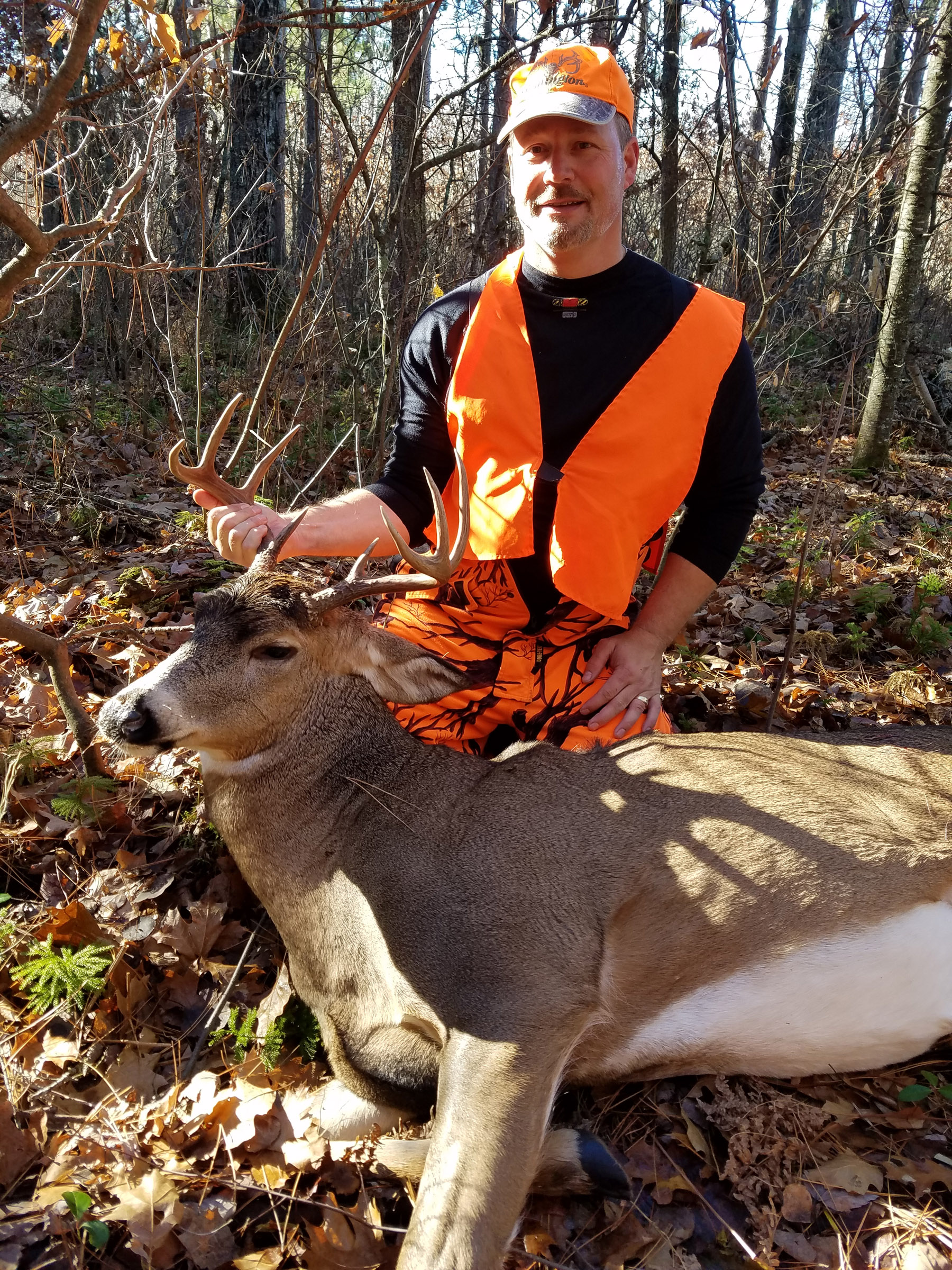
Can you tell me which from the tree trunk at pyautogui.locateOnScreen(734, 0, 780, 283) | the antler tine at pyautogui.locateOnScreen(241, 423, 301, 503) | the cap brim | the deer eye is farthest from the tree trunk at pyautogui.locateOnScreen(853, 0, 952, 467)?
the deer eye

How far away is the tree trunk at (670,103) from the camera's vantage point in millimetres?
7969

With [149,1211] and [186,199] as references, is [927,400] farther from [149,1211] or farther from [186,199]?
[149,1211]

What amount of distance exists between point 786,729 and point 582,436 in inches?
67.0

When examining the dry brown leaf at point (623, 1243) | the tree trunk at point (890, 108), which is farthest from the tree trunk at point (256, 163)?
the dry brown leaf at point (623, 1243)

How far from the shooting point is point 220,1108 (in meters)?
2.62

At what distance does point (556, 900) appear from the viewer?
2.70 meters

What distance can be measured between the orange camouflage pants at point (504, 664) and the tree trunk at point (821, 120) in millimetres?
4117

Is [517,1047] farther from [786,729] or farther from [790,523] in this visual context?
[790,523]

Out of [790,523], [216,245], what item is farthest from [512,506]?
[216,245]

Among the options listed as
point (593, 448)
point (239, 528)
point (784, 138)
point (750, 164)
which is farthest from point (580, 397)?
point (784, 138)

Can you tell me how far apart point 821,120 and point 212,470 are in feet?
36.5

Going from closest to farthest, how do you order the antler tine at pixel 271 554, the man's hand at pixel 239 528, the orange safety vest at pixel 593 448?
the antler tine at pixel 271 554
the man's hand at pixel 239 528
the orange safety vest at pixel 593 448

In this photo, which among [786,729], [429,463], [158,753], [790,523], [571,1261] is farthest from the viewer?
[790,523]

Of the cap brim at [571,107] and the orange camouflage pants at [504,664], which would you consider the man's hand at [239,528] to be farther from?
the cap brim at [571,107]
